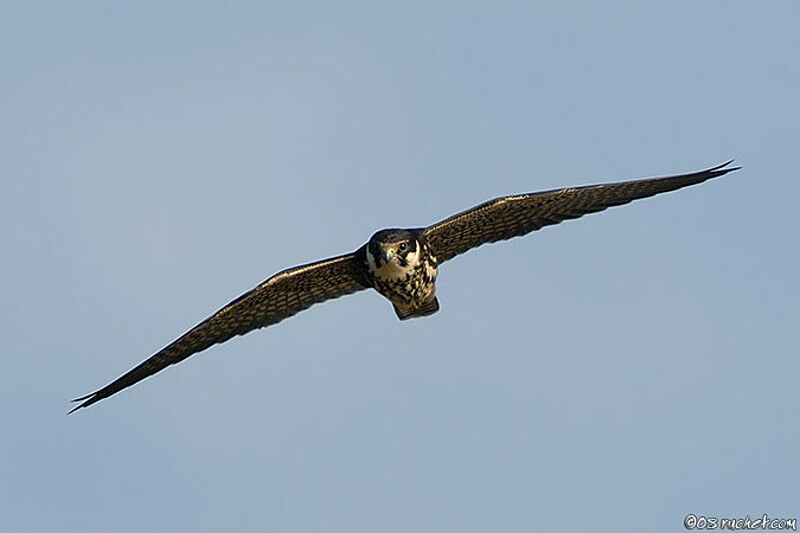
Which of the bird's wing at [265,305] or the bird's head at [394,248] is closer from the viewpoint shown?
the bird's head at [394,248]

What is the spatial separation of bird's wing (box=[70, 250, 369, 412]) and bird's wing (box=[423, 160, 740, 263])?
3.84 ft

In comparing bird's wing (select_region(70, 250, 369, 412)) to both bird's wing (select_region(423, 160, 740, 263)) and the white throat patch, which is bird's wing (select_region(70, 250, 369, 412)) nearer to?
the white throat patch

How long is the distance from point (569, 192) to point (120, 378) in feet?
19.7

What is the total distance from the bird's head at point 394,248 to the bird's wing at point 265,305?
2.12 ft

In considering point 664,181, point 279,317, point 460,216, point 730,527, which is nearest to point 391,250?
point 460,216

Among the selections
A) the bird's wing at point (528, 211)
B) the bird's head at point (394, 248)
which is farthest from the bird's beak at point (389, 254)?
the bird's wing at point (528, 211)

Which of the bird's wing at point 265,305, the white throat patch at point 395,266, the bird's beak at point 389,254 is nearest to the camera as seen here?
the bird's beak at point 389,254

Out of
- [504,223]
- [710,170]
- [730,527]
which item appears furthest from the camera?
[504,223]

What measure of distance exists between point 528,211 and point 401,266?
5.79 ft

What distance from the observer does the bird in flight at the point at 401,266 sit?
53.0ft

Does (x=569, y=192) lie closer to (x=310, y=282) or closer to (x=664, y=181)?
(x=664, y=181)

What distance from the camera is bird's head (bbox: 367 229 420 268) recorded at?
1603cm

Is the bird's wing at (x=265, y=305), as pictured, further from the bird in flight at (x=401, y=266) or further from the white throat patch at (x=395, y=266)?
the white throat patch at (x=395, y=266)

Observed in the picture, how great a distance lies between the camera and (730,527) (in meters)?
13.2
